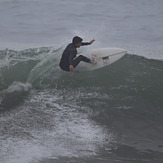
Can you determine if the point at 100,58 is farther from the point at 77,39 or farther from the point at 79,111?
the point at 79,111

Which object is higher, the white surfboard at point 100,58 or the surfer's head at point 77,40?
the surfer's head at point 77,40

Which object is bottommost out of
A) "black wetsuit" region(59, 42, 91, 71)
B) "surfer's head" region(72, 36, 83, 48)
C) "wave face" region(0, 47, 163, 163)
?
"wave face" region(0, 47, 163, 163)

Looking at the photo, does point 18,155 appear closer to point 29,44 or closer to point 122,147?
point 122,147

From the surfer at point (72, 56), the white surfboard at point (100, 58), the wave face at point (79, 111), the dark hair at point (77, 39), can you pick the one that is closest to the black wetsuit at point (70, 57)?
the surfer at point (72, 56)

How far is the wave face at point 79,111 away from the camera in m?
6.59

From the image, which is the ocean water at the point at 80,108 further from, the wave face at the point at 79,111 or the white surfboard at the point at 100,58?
the white surfboard at the point at 100,58

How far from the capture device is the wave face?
659 cm

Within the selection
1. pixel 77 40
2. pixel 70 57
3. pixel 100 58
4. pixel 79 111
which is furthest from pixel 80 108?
pixel 100 58

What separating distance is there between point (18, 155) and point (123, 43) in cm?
Answer: 1098

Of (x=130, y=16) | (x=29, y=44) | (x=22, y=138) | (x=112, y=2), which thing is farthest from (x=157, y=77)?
(x=112, y=2)

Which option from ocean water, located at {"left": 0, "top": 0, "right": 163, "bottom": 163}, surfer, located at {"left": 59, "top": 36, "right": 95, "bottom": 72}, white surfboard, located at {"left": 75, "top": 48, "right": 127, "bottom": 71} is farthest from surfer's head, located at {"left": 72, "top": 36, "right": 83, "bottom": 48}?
ocean water, located at {"left": 0, "top": 0, "right": 163, "bottom": 163}

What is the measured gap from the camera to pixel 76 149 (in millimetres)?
6559

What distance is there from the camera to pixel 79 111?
8258 mm

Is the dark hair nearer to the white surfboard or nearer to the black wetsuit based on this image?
the black wetsuit
